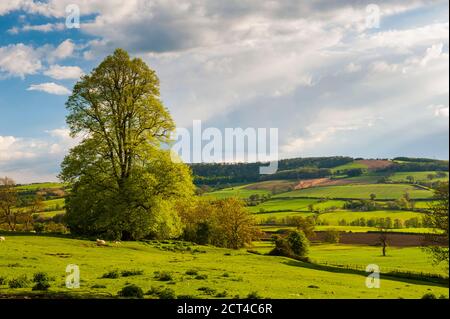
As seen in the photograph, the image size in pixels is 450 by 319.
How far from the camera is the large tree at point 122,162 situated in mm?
49219

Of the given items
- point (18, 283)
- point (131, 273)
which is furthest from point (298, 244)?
point (18, 283)

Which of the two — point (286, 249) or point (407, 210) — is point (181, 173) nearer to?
point (286, 249)

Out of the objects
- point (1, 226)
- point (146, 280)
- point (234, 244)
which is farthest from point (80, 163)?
point (1, 226)

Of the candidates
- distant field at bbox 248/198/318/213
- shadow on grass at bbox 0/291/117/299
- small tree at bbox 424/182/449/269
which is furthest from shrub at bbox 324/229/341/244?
shadow on grass at bbox 0/291/117/299

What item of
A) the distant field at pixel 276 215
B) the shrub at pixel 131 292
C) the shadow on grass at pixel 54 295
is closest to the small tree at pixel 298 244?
the shrub at pixel 131 292

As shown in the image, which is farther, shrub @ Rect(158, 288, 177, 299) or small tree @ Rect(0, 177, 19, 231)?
small tree @ Rect(0, 177, 19, 231)

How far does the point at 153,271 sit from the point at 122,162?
76.2ft

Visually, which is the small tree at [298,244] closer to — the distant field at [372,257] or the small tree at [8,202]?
the distant field at [372,257]

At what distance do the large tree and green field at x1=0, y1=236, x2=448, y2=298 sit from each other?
3.81 m

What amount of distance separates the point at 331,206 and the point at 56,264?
160581mm

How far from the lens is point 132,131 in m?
52.0

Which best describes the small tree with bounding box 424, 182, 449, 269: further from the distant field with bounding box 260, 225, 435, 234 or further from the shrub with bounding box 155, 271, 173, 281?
the distant field with bounding box 260, 225, 435, 234

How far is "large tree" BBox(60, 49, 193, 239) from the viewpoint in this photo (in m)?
49.2

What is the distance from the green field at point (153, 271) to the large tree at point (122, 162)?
3.81 m
